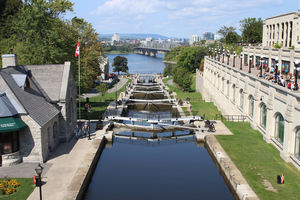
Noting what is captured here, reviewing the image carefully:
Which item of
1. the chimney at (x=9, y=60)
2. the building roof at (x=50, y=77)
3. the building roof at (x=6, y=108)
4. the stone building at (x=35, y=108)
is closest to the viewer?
the building roof at (x=6, y=108)

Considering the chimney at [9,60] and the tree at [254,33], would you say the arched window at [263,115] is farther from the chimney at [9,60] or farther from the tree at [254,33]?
the tree at [254,33]

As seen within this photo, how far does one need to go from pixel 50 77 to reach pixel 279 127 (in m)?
20.8

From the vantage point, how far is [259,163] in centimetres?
2584

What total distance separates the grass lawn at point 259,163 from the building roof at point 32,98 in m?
15.2

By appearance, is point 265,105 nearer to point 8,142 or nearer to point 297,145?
point 297,145

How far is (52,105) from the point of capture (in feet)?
95.5

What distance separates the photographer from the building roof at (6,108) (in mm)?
23938

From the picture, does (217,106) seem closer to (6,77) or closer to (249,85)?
(249,85)

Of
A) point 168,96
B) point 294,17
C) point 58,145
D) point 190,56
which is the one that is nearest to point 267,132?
point 58,145

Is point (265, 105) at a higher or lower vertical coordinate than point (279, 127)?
higher

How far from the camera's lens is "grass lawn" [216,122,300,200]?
2100 cm

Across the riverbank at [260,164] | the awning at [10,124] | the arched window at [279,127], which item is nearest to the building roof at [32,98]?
the awning at [10,124]

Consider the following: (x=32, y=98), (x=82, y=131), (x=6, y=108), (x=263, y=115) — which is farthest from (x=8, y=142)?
(x=263, y=115)

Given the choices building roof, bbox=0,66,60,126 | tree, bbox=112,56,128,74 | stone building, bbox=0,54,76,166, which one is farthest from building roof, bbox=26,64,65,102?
tree, bbox=112,56,128,74
